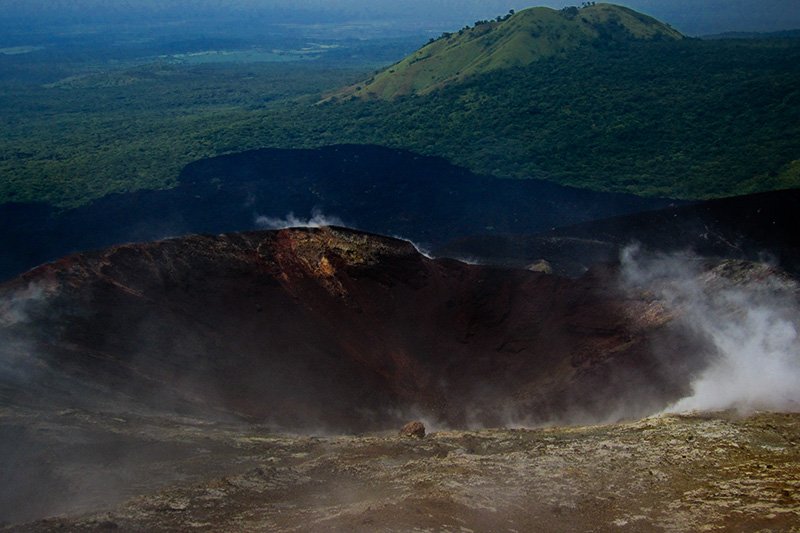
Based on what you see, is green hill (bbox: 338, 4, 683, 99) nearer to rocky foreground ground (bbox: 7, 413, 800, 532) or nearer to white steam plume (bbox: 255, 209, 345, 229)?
white steam plume (bbox: 255, 209, 345, 229)

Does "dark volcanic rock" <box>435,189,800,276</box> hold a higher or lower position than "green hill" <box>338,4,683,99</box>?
lower

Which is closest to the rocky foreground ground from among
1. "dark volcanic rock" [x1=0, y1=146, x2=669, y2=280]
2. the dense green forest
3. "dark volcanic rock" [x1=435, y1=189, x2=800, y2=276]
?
"dark volcanic rock" [x1=435, y1=189, x2=800, y2=276]

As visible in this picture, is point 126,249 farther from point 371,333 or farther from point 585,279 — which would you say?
point 585,279

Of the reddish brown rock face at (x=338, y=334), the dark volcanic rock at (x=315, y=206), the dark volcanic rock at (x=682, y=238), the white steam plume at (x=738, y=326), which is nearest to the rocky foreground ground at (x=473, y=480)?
the white steam plume at (x=738, y=326)

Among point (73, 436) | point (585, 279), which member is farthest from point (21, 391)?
point (585, 279)

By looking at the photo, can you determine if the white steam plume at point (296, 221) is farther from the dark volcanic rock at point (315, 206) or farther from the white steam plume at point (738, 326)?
the white steam plume at point (738, 326)

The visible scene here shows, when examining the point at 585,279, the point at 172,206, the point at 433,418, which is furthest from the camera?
the point at 172,206
